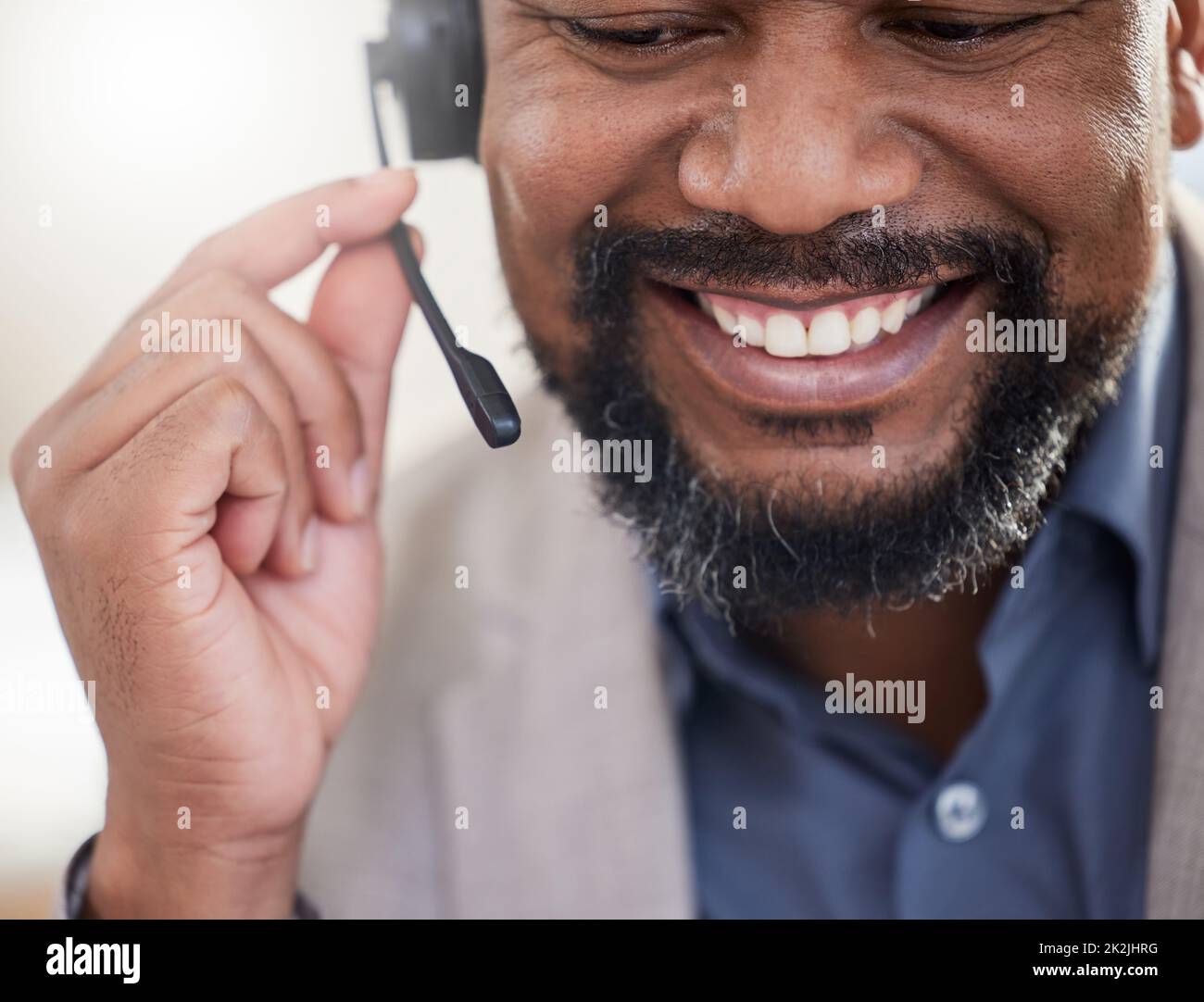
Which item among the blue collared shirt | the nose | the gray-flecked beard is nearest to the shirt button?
the blue collared shirt

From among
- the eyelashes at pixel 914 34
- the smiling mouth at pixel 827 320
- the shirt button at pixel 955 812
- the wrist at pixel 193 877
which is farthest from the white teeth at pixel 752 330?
the wrist at pixel 193 877

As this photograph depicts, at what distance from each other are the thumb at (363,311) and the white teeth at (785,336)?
32cm

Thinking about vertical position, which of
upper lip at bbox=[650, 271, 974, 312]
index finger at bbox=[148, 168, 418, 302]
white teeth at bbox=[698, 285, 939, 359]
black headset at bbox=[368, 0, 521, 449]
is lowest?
white teeth at bbox=[698, 285, 939, 359]

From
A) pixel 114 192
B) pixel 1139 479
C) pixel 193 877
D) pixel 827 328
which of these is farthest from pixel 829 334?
pixel 114 192

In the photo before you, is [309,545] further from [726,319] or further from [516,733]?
[726,319]

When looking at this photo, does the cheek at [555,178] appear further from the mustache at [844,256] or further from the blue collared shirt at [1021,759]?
the blue collared shirt at [1021,759]

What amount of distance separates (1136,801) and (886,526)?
1.20 ft

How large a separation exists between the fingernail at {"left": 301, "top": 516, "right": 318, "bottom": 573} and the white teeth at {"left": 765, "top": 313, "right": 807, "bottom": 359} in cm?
43

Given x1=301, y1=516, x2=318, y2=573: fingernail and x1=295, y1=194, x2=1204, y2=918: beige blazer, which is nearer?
x1=301, y1=516, x2=318, y2=573: fingernail

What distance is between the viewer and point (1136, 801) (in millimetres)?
1108

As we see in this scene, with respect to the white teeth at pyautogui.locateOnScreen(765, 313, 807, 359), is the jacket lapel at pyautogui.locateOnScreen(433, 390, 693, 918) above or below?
below

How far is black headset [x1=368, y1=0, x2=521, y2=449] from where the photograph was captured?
1.04 metres

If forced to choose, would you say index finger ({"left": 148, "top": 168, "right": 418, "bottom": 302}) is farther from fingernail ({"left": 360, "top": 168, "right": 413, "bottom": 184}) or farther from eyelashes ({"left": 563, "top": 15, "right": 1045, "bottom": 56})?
eyelashes ({"left": 563, "top": 15, "right": 1045, "bottom": 56})
